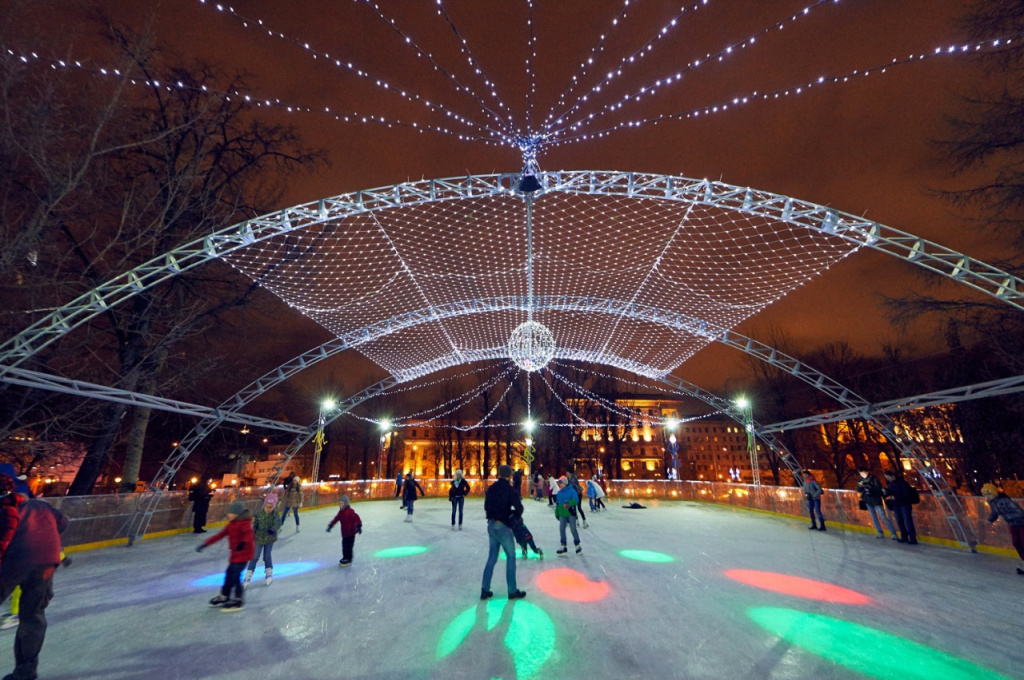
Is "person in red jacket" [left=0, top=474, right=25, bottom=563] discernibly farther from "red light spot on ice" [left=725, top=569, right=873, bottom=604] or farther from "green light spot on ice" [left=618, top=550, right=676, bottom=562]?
"red light spot on ice" [left=725, top=569, right=873, bottom=604]

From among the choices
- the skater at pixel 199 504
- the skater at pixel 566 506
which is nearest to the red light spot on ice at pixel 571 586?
the skater at pixel 566 506

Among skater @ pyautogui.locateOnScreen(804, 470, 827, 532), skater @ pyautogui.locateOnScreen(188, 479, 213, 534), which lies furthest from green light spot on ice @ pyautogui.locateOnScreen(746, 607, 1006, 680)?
skater @ pyautogui.locateOnScreen(188, 479, 213, 534)

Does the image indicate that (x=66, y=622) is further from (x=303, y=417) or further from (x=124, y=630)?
(x=303, y=417)

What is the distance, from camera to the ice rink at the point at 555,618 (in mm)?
3555

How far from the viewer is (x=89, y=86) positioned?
8680 millimetres

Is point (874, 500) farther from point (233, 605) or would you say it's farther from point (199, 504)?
point (199, 504)

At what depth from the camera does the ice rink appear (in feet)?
11.7

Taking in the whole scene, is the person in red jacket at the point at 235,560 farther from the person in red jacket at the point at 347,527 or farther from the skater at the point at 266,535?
the person in red jacket at the point at 347,527

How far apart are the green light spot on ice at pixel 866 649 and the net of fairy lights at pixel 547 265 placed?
744cm

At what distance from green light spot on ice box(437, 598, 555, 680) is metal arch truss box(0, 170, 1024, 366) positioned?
6926 mm

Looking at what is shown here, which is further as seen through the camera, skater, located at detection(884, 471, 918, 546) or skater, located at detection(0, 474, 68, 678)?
skater, located at detection(884, 471, 918, 546)

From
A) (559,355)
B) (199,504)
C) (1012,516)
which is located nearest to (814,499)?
(1012,516)

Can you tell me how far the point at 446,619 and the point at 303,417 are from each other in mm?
36564

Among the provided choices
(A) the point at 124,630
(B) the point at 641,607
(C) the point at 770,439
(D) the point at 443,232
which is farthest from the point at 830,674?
(C) the point at 770,439
